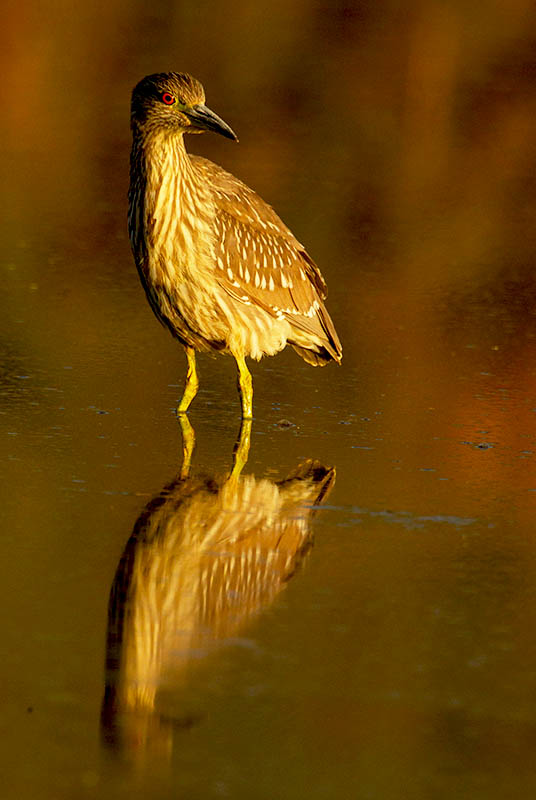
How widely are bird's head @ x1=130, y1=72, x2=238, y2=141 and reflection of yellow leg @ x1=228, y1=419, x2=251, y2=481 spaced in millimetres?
1418

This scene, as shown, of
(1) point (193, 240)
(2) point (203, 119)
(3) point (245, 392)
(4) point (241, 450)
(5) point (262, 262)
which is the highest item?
(2) point (203, 119)

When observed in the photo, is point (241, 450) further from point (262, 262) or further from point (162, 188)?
point (262, 262)

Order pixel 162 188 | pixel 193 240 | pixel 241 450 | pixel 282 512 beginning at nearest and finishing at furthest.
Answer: pixel 282 512
pixel 241 450
pixel 162 188
pixel 193 240

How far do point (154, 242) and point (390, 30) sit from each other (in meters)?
13.7

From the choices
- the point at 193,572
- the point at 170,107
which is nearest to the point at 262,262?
the point at 170,107

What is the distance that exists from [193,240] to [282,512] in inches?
81.8

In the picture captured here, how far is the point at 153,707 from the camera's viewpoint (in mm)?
4301

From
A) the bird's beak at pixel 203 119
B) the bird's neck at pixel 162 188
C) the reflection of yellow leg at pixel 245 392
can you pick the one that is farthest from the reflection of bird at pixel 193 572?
the bird's beak at pixel 203 119

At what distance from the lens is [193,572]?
17.5ft

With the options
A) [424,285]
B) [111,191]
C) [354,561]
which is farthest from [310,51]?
[354,561]

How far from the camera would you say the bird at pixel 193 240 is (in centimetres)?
772

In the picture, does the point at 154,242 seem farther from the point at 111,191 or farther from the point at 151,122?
the point at 111,191

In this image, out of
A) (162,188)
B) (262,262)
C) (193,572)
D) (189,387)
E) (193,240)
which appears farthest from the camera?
(262,262)

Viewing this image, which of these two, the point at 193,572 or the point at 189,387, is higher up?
the point at 189,387
